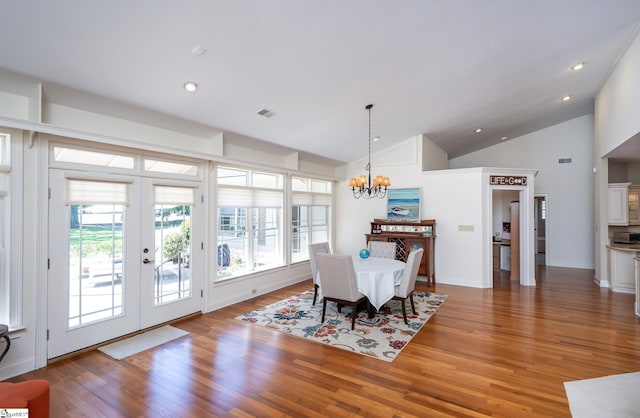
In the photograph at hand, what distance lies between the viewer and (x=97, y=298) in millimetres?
3492

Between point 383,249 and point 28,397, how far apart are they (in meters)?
4.67

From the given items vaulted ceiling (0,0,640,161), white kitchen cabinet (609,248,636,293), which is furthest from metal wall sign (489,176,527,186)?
white kitchen cabinet (609,248,636,293)

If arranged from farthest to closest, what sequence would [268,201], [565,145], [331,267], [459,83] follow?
[565,145]
[268,201]
[459,83]
[331,267]

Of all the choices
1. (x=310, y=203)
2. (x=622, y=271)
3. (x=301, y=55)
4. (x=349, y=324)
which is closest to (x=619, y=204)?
(x=622, y=271)

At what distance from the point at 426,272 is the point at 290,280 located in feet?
9.21

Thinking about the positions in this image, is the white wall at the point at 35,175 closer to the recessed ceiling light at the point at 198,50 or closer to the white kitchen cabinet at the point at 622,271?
the recessed ceiling light at the point at 198,50

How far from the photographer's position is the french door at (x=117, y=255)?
319cm

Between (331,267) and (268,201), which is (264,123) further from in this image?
(331,267)

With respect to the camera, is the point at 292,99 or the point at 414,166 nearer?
the point at 292,99

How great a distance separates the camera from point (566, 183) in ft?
26.6

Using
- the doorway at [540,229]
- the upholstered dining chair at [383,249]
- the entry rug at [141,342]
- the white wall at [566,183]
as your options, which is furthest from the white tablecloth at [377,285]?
the doorway at [540,229]

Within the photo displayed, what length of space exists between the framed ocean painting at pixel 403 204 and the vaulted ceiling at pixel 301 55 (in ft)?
6.71

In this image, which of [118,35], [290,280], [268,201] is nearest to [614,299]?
[290,280]

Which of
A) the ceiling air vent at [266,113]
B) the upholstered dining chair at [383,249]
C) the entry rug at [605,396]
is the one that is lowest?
the entry rug at [605,396]
